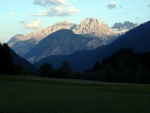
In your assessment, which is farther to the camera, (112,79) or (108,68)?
(108,68)

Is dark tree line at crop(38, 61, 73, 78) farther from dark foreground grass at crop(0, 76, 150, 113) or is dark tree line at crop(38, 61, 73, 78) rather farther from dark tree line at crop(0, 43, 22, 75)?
dark foreground grass at crop(0, 76, 150, 113)

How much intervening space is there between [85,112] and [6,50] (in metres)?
111

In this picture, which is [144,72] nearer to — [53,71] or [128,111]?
[53,71]

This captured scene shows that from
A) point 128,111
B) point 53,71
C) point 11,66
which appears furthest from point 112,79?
point 128,111

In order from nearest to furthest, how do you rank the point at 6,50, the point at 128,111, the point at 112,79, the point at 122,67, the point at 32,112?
1. the point at 32,112
2. the point at 128,111
3. the point at 6,50
4. the point at 112,79
5. the point at 122,67

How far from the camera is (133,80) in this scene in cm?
17462

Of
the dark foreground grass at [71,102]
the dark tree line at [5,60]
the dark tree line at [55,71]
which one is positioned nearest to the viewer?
the dark foreground grass at [71,102]

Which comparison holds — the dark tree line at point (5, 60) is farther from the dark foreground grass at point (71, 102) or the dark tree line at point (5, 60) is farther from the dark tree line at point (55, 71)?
the dark foreground grass at point (71, 102)

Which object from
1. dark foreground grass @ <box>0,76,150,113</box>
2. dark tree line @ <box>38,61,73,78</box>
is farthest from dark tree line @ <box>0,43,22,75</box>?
dark foreground grass @ <box>0,76,150,113</box>

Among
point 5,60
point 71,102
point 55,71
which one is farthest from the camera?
point 55,71

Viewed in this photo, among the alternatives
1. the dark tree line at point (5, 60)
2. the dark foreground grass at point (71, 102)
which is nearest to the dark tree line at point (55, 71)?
the dark tree line at point (5, 60)

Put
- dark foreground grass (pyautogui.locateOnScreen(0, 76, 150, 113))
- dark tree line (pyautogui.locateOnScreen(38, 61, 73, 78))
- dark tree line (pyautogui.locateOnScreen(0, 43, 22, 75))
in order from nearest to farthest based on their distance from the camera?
dark foreground grass (pyautogui.locateOnScreen(0, 76, 150, 113)), dark tree line (pyautogui.locateOnScreen(0, 43, 22, 75)), dark tree line (pyautogui.locateOnScreen(38, 61, 73, 78))

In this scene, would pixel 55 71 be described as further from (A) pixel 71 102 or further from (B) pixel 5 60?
(A) pixel 71 102

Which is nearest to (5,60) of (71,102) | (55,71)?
(55,71)
